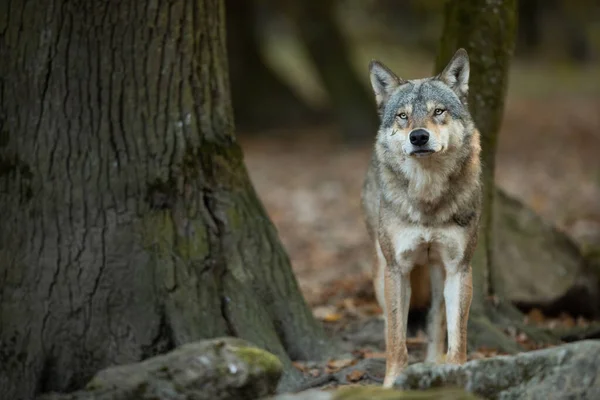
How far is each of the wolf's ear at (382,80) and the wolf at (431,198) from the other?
1.1 inches

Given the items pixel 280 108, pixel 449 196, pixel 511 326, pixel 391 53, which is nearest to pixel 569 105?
pixel 280 108

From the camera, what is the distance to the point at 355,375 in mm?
6152

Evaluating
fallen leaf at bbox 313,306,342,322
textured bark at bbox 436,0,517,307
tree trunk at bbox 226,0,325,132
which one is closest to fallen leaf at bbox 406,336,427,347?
textured bark at bbox 436,0,517,307

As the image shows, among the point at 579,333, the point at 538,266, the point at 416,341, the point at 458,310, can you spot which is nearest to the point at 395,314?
the point at 458,310

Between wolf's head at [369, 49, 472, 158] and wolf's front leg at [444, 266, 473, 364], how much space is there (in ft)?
2.79

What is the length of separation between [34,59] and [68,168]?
77 cm

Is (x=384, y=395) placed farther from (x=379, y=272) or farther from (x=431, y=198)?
(x=379, y=272)

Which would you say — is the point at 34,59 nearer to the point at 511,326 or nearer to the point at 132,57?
the point at 132,57

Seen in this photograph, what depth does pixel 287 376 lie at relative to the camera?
19.9 ft

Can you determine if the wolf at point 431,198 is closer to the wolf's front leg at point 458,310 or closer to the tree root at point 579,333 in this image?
the wolf's front leg at point 458,310

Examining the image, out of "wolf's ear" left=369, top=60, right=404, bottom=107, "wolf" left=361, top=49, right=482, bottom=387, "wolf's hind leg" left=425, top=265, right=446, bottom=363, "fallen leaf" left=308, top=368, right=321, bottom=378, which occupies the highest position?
"wolf's ear" left=369, top=60, right=404, bottom=107

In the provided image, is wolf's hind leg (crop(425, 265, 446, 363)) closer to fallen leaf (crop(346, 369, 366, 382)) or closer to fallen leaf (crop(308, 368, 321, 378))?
fallen leaf (crop(346, 369, 366, 382))

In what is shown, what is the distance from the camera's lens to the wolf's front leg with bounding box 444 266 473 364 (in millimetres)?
5906

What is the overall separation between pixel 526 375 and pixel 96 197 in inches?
122
